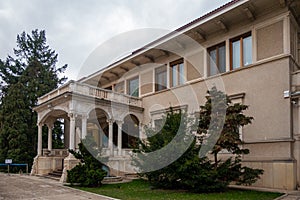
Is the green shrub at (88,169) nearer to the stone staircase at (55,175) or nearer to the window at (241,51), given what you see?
the stone staircase at (55,175)

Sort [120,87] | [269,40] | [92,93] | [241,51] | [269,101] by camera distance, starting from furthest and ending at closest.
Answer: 1. [120,87]
2. [92,93]
3. [241,51]
4. [269,40]
5. [269,101]

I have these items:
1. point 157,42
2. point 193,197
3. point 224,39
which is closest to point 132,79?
point 157,42

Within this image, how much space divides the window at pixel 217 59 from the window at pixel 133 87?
6023mm

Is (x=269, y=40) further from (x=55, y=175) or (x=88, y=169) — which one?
(x=55, y=175)

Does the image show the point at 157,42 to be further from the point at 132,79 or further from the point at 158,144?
the point at 158,144

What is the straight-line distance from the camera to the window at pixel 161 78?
17281mm

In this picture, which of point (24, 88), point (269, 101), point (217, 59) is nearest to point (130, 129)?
point (217, 59)

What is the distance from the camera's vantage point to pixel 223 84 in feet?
44.7

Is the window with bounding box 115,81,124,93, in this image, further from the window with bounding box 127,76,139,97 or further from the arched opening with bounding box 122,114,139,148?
the arched opening with bounding box 122,114,139,148

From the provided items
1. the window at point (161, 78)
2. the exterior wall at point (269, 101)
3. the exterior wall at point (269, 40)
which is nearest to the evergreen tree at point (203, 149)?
the exterior wall at point (269, 101)

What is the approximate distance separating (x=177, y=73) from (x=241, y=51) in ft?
13.8

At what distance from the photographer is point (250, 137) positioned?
12.2 metres

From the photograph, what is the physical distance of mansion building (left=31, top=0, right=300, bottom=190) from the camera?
1130 centimetres

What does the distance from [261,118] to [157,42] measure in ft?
22.9
